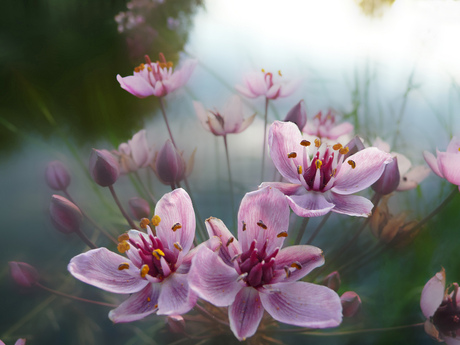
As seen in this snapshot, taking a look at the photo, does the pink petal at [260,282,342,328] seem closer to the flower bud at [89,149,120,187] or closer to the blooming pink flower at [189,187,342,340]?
the blooming pink flower at [189,187,342,340]

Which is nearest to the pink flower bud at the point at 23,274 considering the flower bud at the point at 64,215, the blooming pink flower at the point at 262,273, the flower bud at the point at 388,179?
the flower bud at the point at 64,215

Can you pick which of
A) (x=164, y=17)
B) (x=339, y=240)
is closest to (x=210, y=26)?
(x=164, y=17)

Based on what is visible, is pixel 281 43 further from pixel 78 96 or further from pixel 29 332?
pixel 29 332

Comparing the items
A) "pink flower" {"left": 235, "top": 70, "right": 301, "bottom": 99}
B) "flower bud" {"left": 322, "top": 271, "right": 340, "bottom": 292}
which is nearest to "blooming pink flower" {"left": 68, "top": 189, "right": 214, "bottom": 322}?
"flower bud" {"left": 322, "top": 271, "right": 340, "bottom": 292}

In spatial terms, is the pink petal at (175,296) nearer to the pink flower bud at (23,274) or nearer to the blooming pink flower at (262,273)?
the blooming pink flower at (262,273)

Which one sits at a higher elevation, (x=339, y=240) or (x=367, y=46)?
(x=367, y=46)

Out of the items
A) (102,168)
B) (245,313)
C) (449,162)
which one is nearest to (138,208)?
(102,168)

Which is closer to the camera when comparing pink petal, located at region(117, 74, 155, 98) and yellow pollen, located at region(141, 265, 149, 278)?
yellow pollen, located at region(141, 265, 149, 278)
